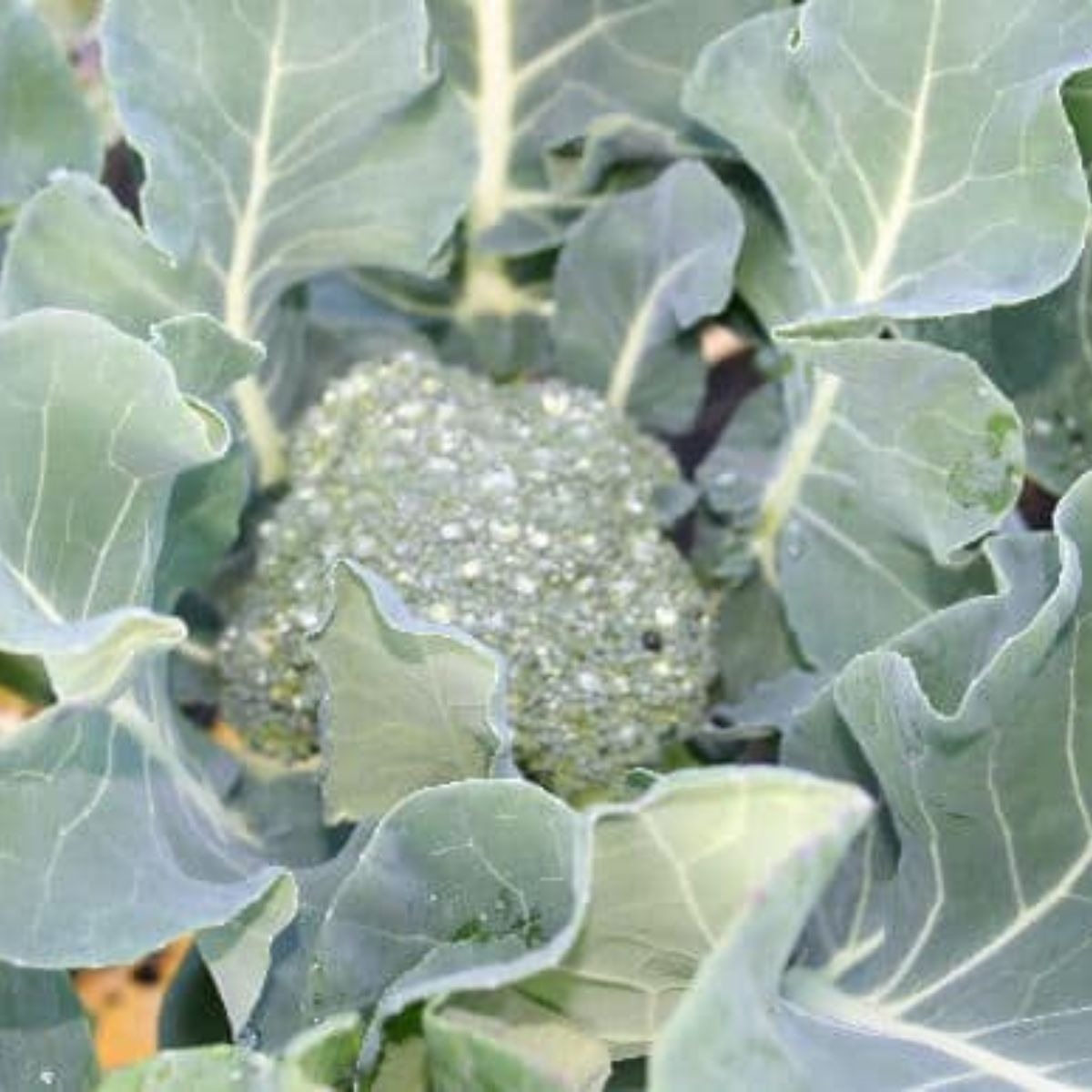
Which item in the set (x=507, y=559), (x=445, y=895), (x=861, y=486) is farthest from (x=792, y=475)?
(x=445, y=895)

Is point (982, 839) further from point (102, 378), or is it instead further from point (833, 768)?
point (102, 378)

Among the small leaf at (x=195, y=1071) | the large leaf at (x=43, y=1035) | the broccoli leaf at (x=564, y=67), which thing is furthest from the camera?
the broccoli leaf at (x=564, y=67)

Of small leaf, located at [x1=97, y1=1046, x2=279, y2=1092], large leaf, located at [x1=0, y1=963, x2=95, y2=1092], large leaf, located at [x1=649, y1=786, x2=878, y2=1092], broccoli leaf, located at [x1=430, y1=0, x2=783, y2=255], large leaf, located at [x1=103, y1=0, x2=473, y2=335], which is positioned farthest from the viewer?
broccoli leaf, located at [x1=430, y1=0, x2=783, y2=255]

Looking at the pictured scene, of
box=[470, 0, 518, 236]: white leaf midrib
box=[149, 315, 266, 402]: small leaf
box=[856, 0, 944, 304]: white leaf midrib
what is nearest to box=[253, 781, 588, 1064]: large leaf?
box=[149, 315, 266, 402]: small leaf

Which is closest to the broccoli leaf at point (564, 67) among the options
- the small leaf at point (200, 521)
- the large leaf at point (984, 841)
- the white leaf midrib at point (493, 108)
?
the white leaf midrib at point (493, 108)

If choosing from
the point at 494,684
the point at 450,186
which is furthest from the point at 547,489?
the point at 494,684

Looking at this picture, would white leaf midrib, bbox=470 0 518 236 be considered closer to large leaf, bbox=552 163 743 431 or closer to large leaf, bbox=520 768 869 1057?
large leaf, bbox=552 163 743 431

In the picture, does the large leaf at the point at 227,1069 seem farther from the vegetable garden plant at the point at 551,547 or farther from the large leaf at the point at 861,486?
the large leaf at the point at 861,486
